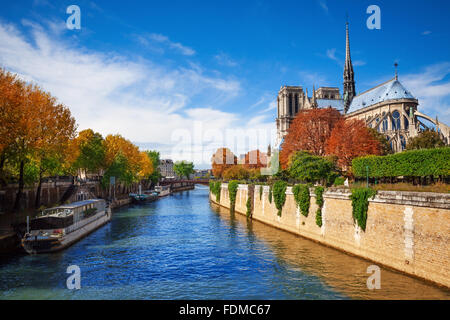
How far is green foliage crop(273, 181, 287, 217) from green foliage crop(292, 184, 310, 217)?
322cm

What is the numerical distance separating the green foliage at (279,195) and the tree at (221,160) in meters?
71.1

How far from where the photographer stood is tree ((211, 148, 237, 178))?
10789cm

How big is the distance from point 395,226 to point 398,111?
6255 centimetres

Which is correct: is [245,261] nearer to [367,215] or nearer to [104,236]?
[367,215]

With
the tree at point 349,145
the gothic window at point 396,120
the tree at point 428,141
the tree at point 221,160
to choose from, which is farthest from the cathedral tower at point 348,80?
the tree at point 349,145

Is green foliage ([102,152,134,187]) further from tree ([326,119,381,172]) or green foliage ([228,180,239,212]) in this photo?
tree ([326,119,381,172])

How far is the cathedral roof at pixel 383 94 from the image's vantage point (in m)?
74.5

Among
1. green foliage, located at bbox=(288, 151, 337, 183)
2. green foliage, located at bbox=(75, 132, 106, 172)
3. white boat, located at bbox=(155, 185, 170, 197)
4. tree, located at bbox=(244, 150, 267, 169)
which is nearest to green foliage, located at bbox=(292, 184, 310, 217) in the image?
green foliage, located at bbox=(288, 151, 337, 183)

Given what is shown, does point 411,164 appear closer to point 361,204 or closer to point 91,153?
point 361,204

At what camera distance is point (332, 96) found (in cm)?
12375

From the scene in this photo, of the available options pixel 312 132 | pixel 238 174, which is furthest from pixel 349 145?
pixel 238 174

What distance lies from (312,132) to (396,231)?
34.2 m

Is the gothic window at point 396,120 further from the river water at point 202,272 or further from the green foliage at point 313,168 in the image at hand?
the river water at point 202,272

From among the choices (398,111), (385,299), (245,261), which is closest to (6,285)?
(245,261)
